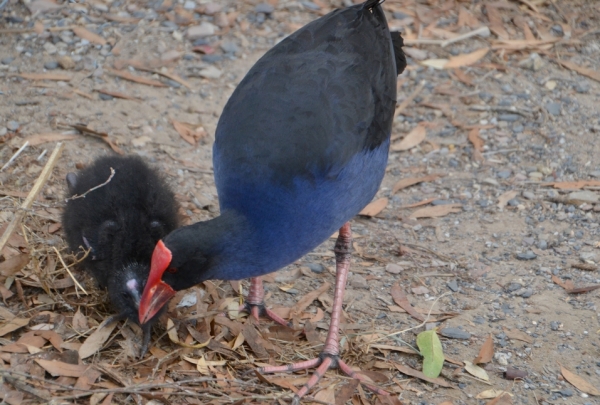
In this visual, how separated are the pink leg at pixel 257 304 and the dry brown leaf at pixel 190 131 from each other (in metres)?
1.91

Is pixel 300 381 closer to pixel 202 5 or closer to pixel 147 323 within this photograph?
pixel 147 323

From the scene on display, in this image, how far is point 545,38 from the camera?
8594 mm

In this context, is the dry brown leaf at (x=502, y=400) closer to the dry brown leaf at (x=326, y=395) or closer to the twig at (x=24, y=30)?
the dry brown leaf at (x=326, y=395)

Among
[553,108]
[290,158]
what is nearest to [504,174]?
[553,108]

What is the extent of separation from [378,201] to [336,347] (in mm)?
1940

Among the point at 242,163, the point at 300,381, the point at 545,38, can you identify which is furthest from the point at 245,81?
the point at 545,38

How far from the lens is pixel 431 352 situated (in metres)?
5.00

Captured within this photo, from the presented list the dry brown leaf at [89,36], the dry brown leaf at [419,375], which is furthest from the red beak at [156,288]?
the dry brown leaf at [89,36]

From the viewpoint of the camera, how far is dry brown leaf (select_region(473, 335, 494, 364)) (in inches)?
197

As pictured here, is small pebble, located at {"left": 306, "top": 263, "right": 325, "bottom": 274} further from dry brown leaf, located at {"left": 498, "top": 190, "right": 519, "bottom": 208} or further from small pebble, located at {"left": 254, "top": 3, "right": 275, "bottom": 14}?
small pebble, located at {"left": 254, "top": 3, "right": 275, "bottom": 14}

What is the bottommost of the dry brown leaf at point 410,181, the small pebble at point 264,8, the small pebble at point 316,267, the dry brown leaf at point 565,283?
the small pebble at point 316,267

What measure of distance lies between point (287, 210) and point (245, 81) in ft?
3.66

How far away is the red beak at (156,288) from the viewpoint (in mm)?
4316

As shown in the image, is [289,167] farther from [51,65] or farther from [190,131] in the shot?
[51,65]
